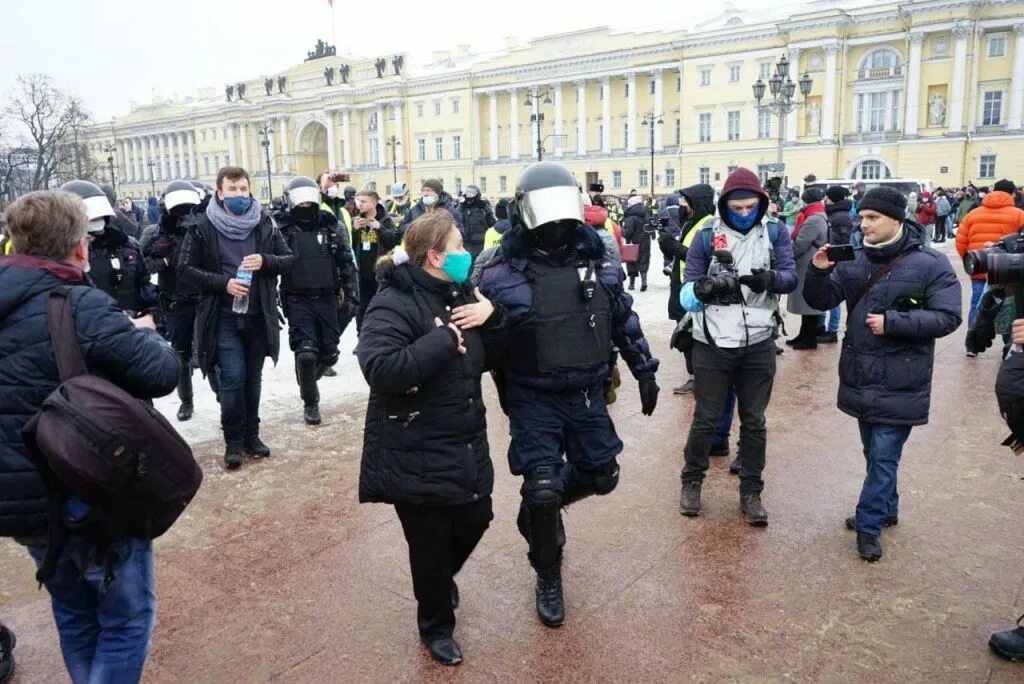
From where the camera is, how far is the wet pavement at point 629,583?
10.7 ft

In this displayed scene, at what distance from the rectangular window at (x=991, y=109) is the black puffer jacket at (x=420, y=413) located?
56969 millimetres

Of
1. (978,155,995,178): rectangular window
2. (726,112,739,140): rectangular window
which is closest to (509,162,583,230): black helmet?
(978,155,995,178): rectangular window

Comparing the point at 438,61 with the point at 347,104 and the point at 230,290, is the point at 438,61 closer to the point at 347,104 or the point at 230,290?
the point at 347,104

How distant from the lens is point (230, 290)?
5477 millimetres

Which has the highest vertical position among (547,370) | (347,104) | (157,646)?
(347,104)

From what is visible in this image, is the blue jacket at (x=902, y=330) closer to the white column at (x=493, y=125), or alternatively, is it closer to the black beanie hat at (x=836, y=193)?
the black beanie hat at (x=836, y=193)

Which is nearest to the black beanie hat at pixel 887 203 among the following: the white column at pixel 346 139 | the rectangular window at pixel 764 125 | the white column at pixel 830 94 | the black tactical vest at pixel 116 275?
the black tactical vest at pixel 116 275

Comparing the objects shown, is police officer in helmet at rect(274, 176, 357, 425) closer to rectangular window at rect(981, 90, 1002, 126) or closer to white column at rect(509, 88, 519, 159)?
rectangular window at rect(981, 90, 1002, 126)

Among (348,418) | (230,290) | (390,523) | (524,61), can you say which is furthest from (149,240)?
(524,61)

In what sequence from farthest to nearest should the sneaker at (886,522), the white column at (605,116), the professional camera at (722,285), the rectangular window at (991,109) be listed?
1. the white column at (605,116)
2. the rectangular window at (991,109)
3. the sneaker at (886,522)
4. the professional camera at (722,285)

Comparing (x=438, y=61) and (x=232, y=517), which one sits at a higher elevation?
(x=438, y=61)

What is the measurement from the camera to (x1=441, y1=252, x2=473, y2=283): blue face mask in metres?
3.16

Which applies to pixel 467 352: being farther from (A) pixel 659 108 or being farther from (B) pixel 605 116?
(B) pixel 605 116

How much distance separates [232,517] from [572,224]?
9.18 ft
